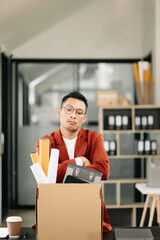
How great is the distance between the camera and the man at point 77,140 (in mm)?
1808

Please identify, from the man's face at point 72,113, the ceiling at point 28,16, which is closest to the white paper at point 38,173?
the man's face at point 72,113

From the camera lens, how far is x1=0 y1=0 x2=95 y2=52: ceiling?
4.03 m

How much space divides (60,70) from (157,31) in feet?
5.61

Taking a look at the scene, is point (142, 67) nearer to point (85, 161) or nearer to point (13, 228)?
point (85, 161)

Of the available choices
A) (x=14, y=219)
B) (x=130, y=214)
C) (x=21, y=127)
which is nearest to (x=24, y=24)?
(x=21, y=127)

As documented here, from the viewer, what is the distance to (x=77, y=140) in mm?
1902

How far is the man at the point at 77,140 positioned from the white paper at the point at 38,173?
0.33 metres

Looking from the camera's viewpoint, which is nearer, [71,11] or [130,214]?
[130,214]

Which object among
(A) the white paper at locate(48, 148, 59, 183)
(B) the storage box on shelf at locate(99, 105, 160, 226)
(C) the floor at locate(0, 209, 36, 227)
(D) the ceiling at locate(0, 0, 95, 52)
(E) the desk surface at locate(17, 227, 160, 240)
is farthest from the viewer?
(C) the floor at locate(0, 209, 36, 227)

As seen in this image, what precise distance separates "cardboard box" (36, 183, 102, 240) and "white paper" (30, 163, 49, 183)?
0.31 ft

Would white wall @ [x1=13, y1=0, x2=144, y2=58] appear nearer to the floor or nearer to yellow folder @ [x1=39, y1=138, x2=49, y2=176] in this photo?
the floor

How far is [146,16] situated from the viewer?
557 centimetres

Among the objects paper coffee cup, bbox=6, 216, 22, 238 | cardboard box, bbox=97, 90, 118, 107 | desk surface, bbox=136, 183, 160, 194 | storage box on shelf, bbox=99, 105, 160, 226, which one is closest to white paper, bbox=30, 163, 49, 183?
paper coffee cup, bbox=6, 216, 22, 238

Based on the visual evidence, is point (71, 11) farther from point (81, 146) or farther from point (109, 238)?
point (109, 238)
